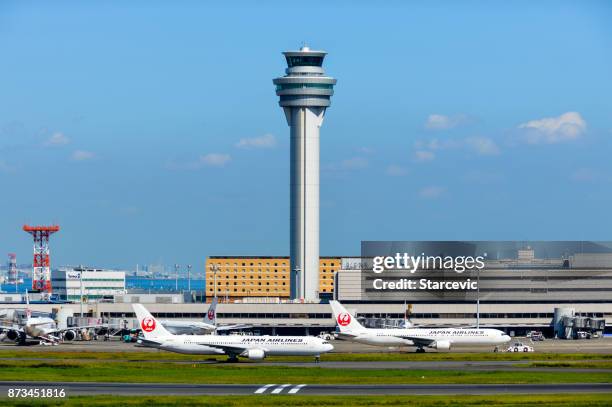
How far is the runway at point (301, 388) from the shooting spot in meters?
93.3

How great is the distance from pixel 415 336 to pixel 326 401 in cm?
6833

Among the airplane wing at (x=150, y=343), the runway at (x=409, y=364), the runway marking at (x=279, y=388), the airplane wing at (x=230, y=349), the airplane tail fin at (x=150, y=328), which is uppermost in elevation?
the airplane tail fin at (x=150, y=328)

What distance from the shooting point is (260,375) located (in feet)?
363

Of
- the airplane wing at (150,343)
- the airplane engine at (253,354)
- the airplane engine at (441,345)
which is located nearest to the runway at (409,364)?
the airplane engine at (253,354)

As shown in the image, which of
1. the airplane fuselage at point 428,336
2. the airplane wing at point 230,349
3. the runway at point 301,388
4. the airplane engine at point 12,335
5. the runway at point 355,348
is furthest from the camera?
the airplane engine at point 12,335

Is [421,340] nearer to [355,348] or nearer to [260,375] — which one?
[355,348]

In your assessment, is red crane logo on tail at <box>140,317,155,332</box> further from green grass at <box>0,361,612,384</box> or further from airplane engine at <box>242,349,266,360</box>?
green grass at <box>0,361,612,384</box>

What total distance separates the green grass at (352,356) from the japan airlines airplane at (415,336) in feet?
17.6

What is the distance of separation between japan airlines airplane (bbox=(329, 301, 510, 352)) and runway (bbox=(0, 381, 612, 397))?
5297 centimetres

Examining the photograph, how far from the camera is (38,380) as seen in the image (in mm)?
103938

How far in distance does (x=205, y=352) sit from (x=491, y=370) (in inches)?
1278

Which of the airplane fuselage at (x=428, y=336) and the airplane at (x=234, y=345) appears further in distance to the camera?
the airplane fuselage at (x=428, y=336)

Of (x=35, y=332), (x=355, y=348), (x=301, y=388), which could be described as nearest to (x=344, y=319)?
(x=355, y=348)

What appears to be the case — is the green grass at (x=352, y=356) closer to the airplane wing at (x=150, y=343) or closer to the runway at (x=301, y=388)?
the airplane wing at (x=150, y=343)
